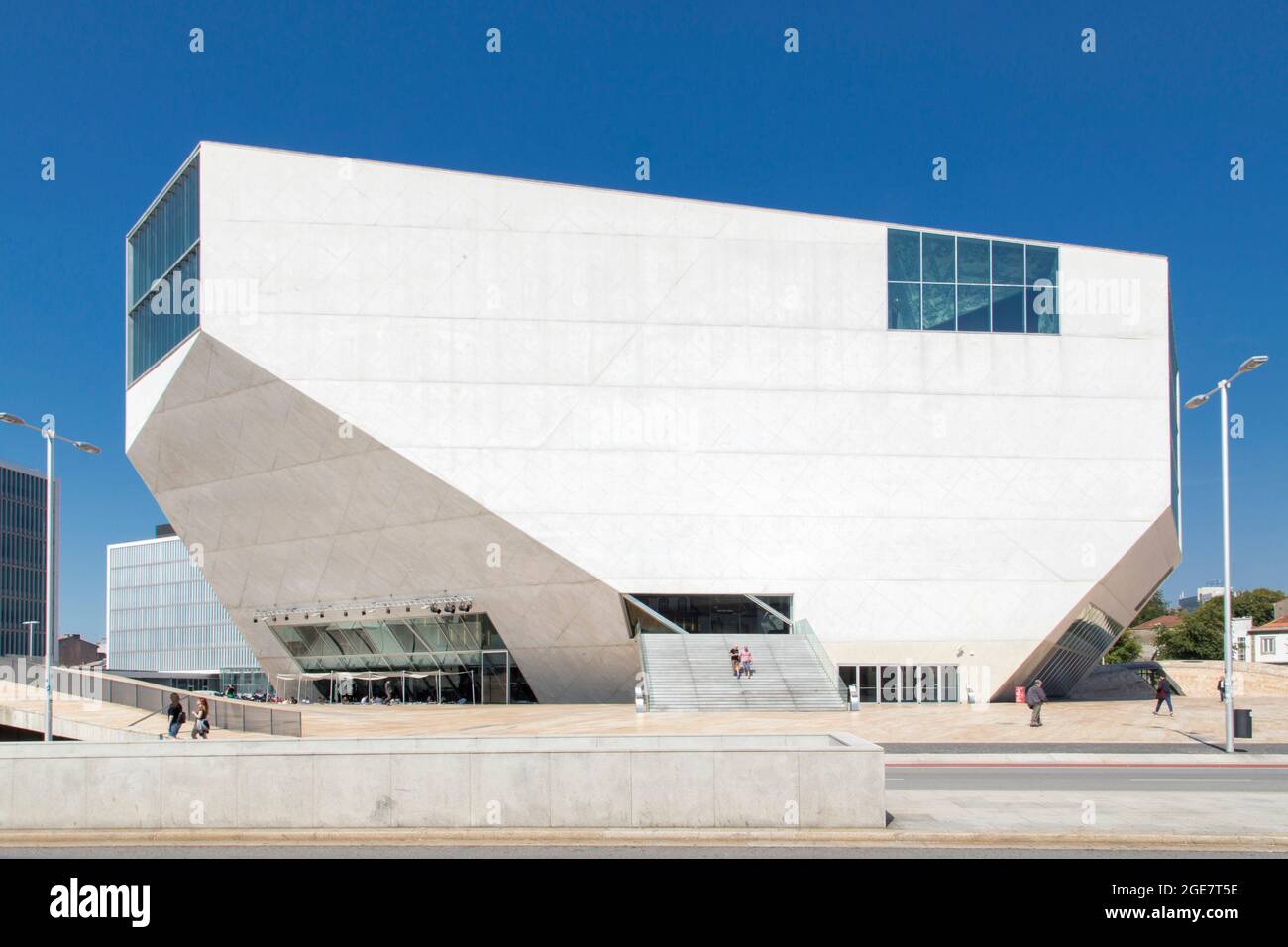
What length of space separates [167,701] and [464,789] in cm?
1939

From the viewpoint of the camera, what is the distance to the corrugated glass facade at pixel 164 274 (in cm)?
4262

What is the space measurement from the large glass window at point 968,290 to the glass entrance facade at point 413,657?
21.2 m

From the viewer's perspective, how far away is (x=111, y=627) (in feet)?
376

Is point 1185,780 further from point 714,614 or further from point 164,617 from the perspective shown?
point 164,617

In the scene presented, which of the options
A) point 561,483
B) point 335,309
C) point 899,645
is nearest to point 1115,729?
point 899,645

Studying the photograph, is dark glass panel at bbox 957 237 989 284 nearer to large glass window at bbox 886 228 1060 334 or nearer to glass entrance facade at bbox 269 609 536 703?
large glass window at bbox 886 228 1060 334

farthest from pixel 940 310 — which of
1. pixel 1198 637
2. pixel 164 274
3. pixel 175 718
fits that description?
pixel 1198 637

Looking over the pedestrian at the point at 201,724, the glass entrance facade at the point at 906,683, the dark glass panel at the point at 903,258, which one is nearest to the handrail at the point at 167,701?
the pedestrian at the point at 201,724

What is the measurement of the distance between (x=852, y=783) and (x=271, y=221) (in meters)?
35.3

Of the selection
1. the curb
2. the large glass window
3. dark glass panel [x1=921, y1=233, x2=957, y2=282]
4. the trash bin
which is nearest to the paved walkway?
the trash bin

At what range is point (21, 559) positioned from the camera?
122 metres

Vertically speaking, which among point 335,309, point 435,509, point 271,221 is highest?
point 271,221

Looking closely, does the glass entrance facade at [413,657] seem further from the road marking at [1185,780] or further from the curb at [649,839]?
the curb at [649,839]
